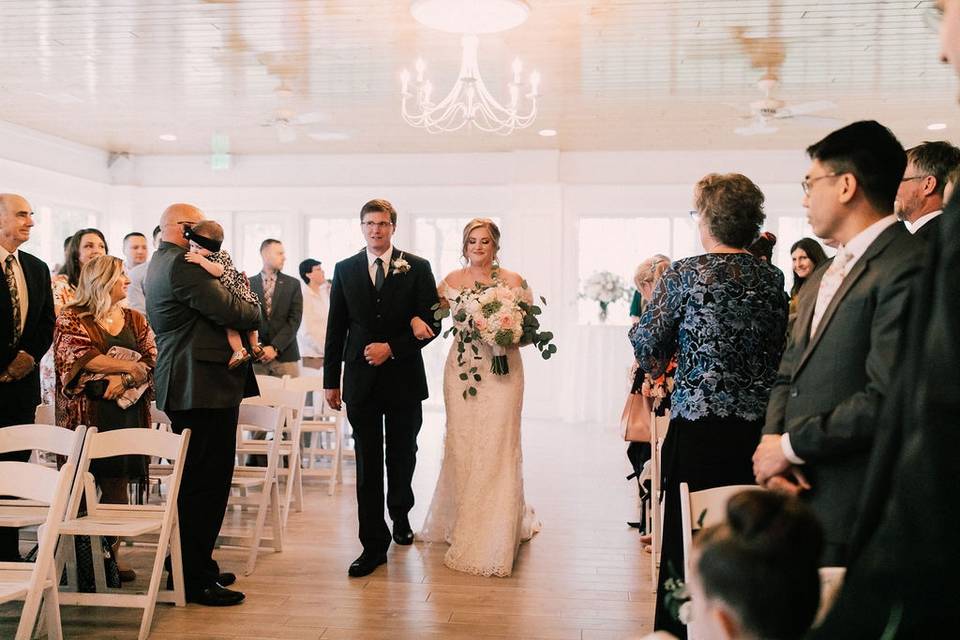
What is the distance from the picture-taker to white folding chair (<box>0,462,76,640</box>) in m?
2.90

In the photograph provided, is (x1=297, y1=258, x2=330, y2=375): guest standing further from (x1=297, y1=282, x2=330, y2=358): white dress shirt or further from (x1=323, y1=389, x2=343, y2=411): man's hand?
(x1=323, y1=389, x2=343, y2=411): man's hand

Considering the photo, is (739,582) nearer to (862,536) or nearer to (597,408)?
(862,536)

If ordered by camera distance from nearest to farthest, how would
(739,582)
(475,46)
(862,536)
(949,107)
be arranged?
(862,536) < (739,582) < (475,46) < (949,107)

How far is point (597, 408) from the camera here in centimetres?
1133

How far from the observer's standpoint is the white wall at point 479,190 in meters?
11.8

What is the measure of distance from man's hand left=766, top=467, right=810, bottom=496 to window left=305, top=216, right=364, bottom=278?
10808 mm

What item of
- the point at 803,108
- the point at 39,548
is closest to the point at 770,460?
the point at 39,548

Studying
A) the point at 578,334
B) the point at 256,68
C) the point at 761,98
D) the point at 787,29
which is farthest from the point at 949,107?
the point at 256,68

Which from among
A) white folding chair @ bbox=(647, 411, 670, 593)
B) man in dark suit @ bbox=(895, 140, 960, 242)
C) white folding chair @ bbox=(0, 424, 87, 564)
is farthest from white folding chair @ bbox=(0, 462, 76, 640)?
man in dark suit @ bbox=(895, 140, 960, 242)

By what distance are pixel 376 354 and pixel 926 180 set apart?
280 cm

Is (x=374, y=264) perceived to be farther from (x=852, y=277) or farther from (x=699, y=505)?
(x=852, y=277)

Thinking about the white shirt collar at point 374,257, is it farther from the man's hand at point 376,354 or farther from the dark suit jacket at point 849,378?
the dark suit jacket at point 849,378

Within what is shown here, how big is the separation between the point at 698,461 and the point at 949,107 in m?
7.83

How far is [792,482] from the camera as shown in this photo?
7.10 ft
